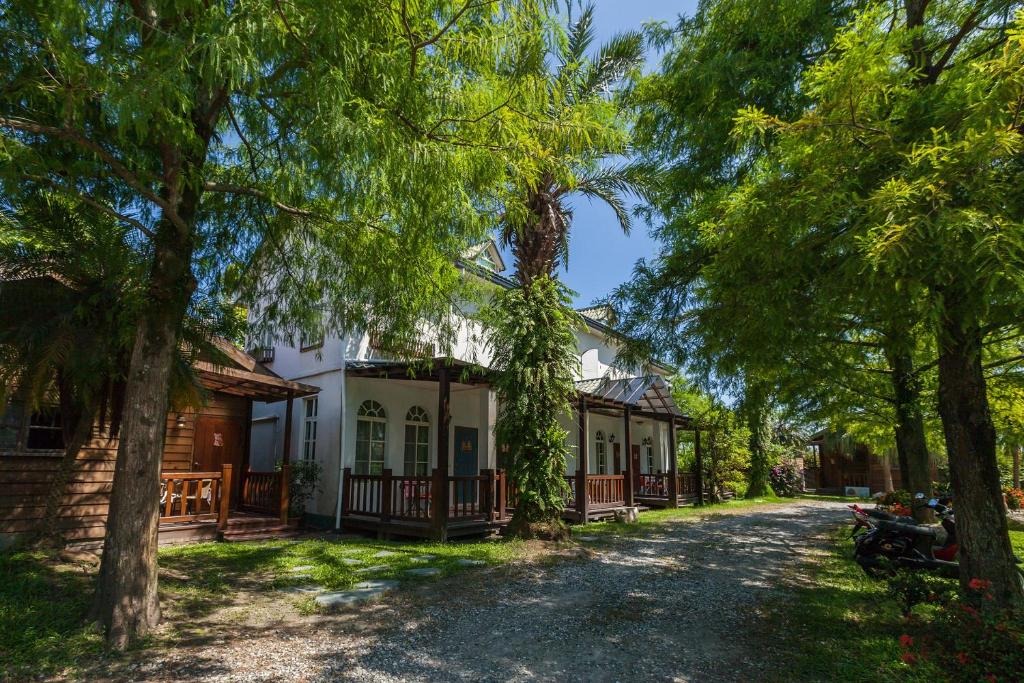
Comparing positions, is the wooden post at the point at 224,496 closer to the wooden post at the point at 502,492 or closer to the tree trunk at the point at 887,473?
the wooden post at the point at 502,492

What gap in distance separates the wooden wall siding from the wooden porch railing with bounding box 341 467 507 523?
12.3 ft

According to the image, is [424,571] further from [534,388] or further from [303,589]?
[534,388]

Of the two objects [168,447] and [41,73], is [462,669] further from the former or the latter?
[168,447]

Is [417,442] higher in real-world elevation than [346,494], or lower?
higher

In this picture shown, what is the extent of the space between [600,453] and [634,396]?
496 centimetres

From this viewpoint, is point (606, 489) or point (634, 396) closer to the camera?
point (606, 489)

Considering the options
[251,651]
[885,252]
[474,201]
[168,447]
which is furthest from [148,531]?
[168,447]

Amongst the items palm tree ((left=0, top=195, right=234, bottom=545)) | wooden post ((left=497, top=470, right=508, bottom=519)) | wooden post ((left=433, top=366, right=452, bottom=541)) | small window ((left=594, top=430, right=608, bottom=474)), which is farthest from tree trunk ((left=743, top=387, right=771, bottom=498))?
palm tree ((left=0, top=195, right=234, bottom=545))

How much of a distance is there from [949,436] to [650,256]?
146 inches

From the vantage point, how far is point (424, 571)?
311 inches

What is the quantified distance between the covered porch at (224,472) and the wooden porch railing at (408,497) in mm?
1329

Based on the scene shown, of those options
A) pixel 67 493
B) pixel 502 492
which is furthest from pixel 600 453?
pixel 67 493

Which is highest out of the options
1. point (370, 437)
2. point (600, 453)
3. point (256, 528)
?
point (370, 437)

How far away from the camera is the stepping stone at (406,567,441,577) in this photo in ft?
25.1
